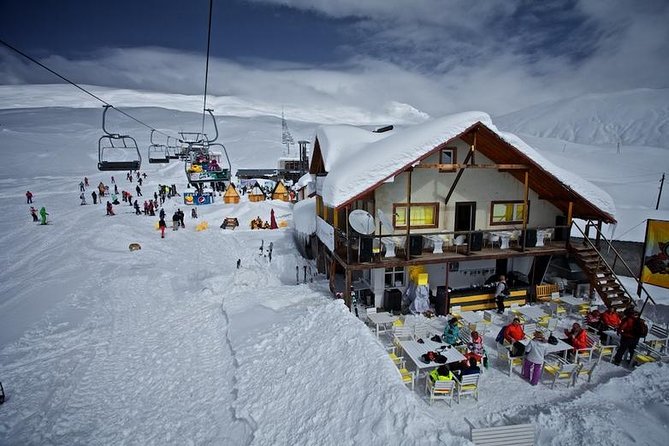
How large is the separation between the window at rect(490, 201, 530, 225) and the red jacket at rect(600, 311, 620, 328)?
15.2 ft

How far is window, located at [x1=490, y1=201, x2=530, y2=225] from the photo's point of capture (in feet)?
43.8

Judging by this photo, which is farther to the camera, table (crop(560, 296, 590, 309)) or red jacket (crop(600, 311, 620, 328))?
table (crop(560, 296, 590, 309))

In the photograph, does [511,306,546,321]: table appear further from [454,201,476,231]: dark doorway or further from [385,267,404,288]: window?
[385,267,404,288]: window

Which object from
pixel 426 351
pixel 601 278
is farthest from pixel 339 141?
pixel 601 278

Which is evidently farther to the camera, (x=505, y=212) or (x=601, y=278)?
(x=505, y=212)

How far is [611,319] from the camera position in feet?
32.7

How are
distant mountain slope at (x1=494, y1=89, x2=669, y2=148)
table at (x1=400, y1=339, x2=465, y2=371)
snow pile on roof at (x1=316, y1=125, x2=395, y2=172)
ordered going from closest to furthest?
table at (x1=400, y1=339, x2=465, y2=371)
snow pile on roof at (x1=316, y1=125, x2=395, y2=172)
distant mountain slope at (x1=494, y1=89, x2=669, y2=148)

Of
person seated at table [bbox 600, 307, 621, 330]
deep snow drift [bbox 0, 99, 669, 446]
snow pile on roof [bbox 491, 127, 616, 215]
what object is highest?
snow pile on roof [bbox 491, 127, 616, 215]

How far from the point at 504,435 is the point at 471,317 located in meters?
5.67

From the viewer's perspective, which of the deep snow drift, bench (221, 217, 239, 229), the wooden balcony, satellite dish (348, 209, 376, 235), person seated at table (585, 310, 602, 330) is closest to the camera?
the deep snow drift

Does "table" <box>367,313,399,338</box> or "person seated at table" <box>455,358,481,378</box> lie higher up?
"table" <box>367,313,399,338</box>

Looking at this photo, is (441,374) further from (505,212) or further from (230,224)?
(230,224)

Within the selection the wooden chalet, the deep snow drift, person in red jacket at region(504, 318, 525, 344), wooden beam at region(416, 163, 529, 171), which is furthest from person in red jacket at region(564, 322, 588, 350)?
wooden beam at region(416, 163, 529, 171)

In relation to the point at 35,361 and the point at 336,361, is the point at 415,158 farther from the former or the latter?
the point at 35,361
